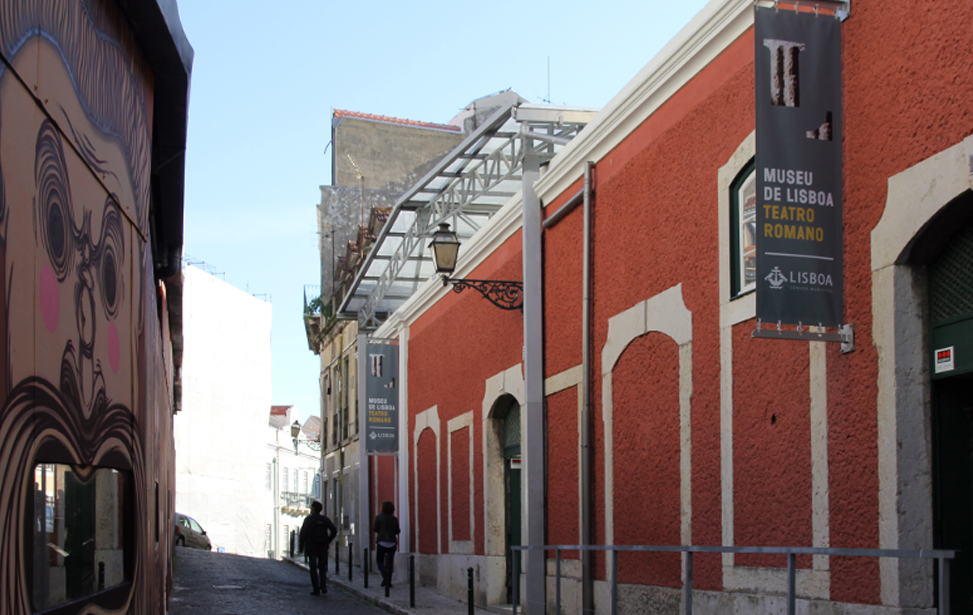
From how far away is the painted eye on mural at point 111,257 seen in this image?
5102 millimetres

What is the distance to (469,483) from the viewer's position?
1655 cm

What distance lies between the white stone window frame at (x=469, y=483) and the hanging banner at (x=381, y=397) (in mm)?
3591

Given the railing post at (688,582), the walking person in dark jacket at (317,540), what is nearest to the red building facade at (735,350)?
the railing post at (688,582)

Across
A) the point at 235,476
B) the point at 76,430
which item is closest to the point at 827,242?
the point at 76,430

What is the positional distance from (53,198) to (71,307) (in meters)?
0.50

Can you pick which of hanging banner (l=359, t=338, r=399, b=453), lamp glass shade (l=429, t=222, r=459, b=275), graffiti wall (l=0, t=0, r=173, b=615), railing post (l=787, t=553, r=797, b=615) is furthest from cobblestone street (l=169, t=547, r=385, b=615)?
railing post (l=787, t=553, r=797, b=615)

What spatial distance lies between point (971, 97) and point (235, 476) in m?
44.7

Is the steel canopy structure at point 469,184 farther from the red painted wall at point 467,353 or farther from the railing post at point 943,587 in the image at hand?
the railing post at point 943,587

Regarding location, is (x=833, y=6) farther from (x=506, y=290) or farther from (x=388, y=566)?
(x=388, y=566)

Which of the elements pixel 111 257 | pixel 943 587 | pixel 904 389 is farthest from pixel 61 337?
pixel 904 389

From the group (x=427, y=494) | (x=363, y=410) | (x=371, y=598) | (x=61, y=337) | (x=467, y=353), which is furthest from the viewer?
(x=363, y=410)

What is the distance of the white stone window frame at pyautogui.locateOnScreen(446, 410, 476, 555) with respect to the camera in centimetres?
1634

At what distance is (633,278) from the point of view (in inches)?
412

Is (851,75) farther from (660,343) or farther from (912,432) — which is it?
(660,343)
